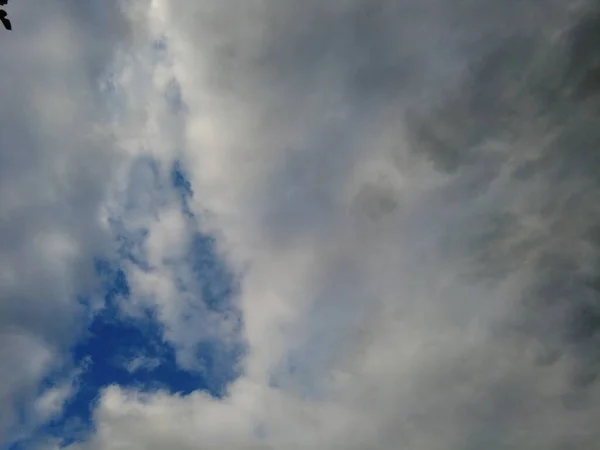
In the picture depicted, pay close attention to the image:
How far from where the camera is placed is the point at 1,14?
54844 mm
